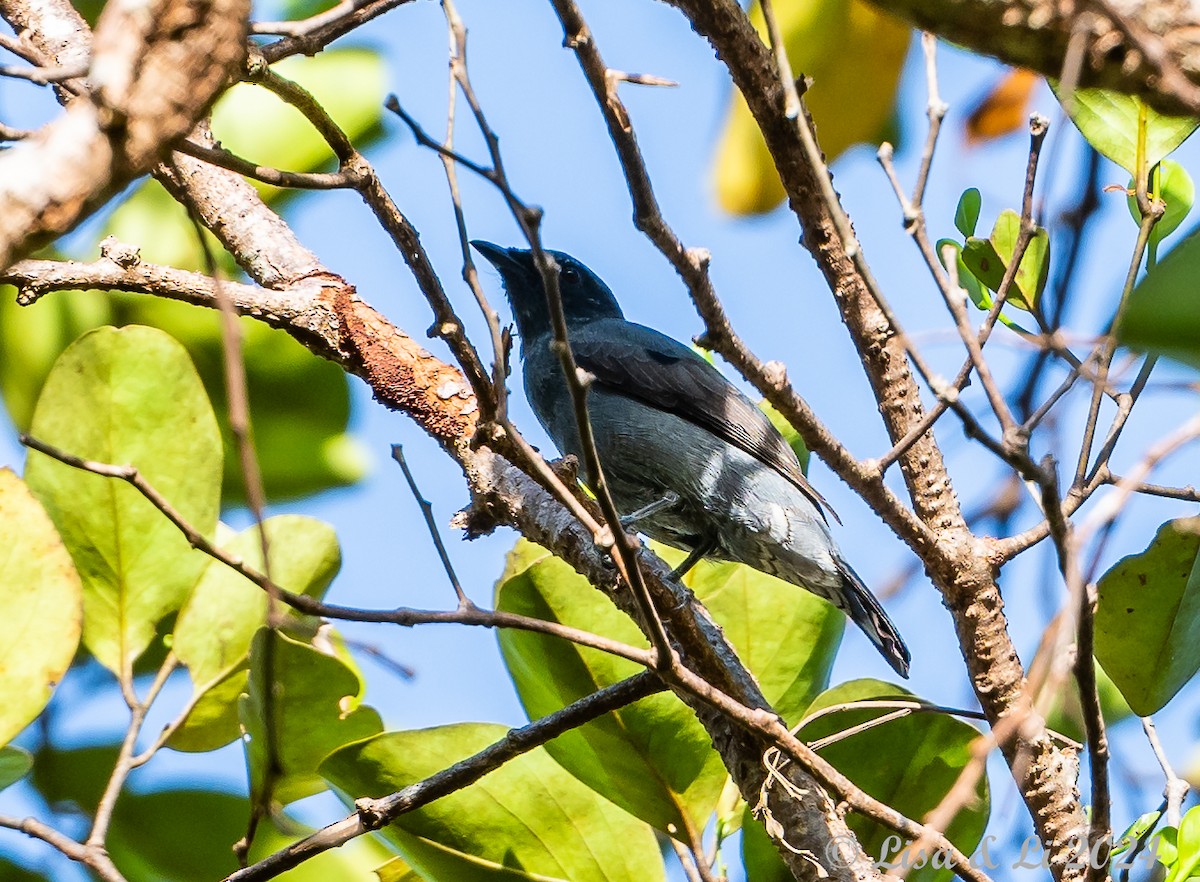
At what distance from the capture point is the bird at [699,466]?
13.4 ft

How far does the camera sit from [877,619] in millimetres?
3988

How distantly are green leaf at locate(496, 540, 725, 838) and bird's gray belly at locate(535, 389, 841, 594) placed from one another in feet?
4.69

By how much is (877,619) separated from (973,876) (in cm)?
200

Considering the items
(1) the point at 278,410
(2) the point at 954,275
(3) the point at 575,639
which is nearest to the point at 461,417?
(1) the point at 278,410

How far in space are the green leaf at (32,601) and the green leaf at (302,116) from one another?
54.8 inches

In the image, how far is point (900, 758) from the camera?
8.48 ft

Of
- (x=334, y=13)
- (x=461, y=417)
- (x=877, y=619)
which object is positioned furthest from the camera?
(x=877, y=619)

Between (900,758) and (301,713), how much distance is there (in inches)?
50.5

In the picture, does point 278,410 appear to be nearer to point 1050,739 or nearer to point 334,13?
point 334,13

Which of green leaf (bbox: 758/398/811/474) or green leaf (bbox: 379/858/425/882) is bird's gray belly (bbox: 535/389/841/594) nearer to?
green leaf (bbox: 758/398/811/474)

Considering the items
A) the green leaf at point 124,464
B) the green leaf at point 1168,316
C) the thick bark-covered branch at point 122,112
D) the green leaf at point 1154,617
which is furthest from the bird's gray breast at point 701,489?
the green leaf at point 1168,316

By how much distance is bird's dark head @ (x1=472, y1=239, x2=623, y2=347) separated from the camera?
5.12 meters

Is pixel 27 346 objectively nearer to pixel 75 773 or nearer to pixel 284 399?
pixel 284 399

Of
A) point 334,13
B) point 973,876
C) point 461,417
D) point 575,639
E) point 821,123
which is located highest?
point 821,123
